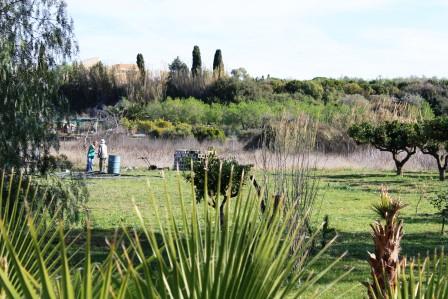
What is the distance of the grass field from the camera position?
34.4 ft

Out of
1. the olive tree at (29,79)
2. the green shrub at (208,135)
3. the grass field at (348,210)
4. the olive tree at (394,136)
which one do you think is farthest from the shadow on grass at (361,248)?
the green shrub at (208,135)

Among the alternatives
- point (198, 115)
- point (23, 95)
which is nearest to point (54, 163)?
point (23, 95)

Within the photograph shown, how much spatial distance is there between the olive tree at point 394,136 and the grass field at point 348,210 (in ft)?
3.77

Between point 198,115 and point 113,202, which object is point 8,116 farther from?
point 198,115

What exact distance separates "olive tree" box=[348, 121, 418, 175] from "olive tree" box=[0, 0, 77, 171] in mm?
18822

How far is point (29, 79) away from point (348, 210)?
8.95m

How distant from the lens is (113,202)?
18.1 m

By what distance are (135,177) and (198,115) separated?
77.5ft

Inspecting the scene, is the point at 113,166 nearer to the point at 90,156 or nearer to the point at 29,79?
the point at 90,156

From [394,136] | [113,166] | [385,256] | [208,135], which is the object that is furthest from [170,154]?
[385,256]

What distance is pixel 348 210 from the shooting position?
17516 mm

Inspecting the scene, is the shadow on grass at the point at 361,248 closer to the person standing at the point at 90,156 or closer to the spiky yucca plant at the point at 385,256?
the spiky yucca plant at the point at 385,256

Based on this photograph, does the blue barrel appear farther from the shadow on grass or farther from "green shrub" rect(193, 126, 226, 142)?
the shadow on grass

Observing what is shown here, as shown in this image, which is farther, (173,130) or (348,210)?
(173,130)
